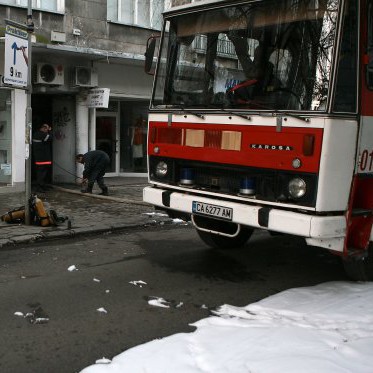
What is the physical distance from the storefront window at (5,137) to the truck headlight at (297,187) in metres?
9.45

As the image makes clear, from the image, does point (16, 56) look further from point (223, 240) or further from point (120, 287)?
point (120, 287)

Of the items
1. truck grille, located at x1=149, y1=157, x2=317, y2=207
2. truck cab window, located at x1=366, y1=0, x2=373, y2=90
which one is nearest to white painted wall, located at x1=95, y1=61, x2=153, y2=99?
truck grille, located at x1=149, y1=157, x2=317, y2=207

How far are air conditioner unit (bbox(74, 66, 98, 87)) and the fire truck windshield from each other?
7.64m

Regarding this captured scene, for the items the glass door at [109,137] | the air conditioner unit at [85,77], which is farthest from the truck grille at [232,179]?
the glass door at [109,137]

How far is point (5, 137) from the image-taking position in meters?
12.8

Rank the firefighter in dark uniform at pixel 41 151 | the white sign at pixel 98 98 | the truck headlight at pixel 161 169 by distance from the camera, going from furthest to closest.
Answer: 1. the white sign at pixel 98 98
2. the firefighter in dark uniform at pixel 41 151
3. the truck headlight at pixel 161 169

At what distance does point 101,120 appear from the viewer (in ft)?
51.3

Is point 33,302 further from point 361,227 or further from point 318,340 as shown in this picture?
point 361,227

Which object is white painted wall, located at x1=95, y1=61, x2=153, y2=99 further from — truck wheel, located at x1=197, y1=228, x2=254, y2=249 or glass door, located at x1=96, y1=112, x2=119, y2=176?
truck wheel, located at x1=197, y1=228, x2=254, y2=249

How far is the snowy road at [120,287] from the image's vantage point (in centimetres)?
405

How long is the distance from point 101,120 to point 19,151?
3.57 meters

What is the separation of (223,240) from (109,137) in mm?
9485

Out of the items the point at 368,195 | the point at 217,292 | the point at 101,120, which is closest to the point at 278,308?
the point at 217,292

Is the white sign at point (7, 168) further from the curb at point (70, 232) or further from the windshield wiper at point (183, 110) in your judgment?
the windshield wiper at point (183, 110)
